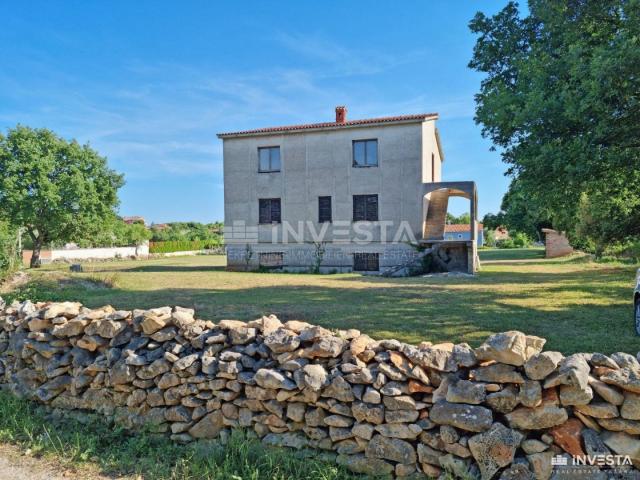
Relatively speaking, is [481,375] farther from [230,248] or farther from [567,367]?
[230,248]

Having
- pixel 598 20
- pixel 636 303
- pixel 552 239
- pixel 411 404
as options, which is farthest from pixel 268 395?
pixel 552 239

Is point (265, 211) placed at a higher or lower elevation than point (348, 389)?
higher

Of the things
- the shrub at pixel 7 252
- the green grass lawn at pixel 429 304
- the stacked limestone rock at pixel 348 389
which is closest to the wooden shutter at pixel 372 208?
the green grass lawn at pixel 429 304

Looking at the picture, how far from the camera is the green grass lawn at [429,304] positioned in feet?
24.0

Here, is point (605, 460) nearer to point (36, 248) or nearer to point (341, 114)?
point (341, 114)

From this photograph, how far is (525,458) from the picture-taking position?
11.2 feet

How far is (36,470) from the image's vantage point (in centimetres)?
419

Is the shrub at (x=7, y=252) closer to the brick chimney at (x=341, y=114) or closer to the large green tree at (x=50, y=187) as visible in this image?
the brick chimney at (x=341, y=114)

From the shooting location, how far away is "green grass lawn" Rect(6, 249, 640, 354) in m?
7.32

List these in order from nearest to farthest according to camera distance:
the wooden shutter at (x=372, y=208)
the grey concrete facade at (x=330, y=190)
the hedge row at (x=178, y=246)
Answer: the grey concrete facade at (x=330, y=190) < the wooden shutter at (x=372, y=208) < the hedge row at (x=178, y=246)

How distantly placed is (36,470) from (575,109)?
1240cm

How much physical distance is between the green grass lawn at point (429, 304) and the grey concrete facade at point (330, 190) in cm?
780

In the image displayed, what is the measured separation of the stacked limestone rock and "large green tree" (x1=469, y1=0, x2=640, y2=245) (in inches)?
347

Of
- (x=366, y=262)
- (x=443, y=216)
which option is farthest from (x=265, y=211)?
(x=443, y=216)
